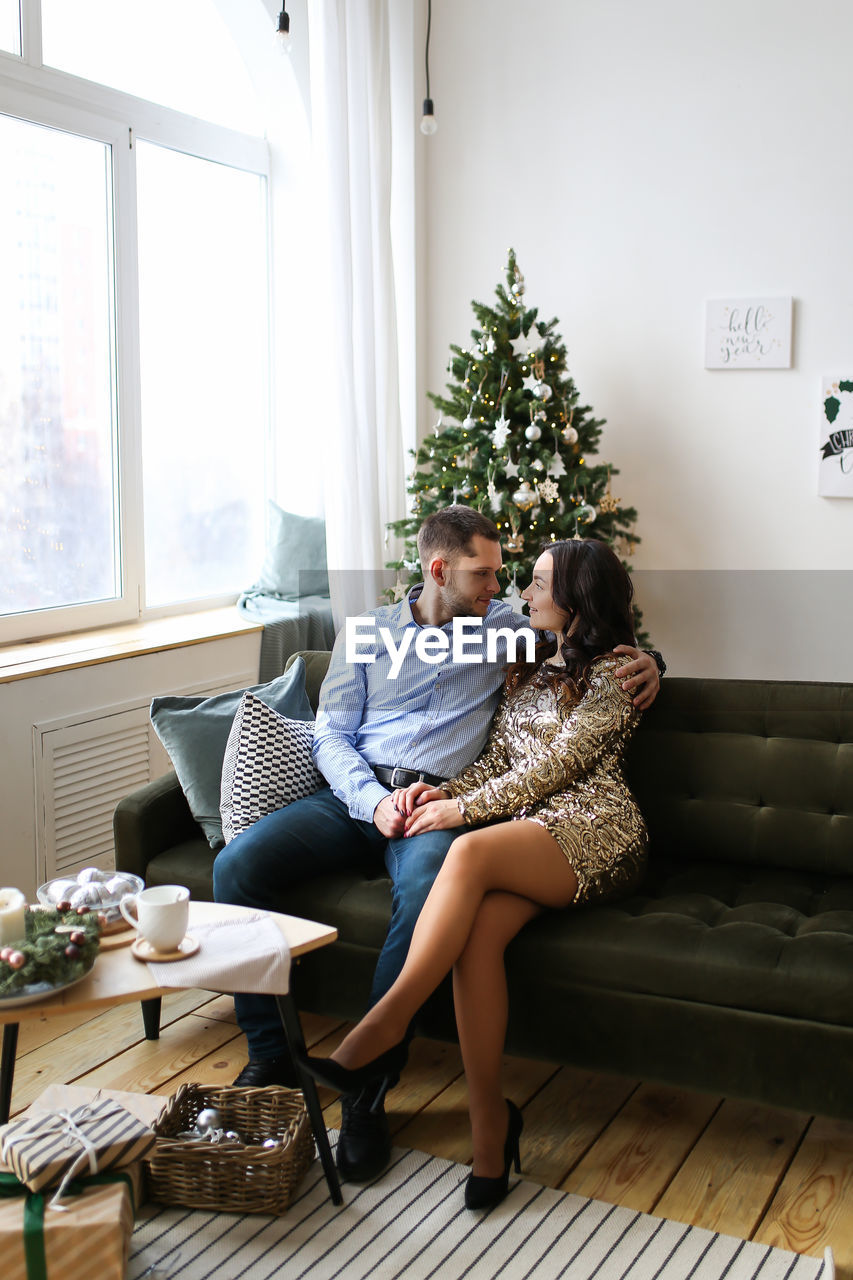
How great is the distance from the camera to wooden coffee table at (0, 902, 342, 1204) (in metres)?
1.65

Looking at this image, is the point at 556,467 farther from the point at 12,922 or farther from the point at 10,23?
the point at 12,922

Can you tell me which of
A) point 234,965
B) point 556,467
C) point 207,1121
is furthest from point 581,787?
point 556,467

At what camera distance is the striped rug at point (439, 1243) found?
1.76 m

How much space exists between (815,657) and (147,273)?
2.65 metres

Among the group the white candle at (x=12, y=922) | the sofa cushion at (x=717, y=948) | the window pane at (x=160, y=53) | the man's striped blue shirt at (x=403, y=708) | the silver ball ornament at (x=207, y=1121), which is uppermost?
the window pane at (x=160, y=53)

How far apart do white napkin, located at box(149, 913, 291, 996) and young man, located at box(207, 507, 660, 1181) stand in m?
0.33

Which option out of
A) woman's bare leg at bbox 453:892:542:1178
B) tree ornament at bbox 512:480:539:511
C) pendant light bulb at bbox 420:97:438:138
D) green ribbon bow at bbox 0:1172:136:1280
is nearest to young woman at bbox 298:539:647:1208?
woman's bare leg at bbox 453:892:542:1178

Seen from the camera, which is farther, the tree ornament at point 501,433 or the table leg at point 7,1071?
A: the tree ornament at point 501,433

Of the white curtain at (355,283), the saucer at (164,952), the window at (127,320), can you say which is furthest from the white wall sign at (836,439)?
the saucer at (164,952)

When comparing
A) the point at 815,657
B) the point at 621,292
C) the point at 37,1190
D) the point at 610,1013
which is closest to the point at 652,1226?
the point at 610,1013

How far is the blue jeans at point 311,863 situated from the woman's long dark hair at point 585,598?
45cm

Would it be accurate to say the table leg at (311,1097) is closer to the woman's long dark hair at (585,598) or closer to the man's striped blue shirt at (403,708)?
the man's striped blue shirt at (403,708)

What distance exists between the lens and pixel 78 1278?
5.34ft

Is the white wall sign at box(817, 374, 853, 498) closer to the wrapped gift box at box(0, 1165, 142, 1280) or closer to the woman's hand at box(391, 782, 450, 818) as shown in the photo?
the woman's hand at box(391, 782, 450, 818)
